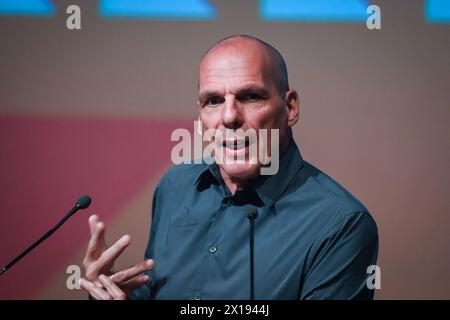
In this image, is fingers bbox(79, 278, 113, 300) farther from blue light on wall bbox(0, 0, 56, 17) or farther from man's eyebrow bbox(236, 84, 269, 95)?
blue light on wall bbox(0, 0, 56, 17)

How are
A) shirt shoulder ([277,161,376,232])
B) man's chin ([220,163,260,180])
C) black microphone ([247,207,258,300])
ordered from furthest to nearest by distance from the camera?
man's chin ([220,163,260,180]) → shirt shoulder ([277,161,376,232]) → black microphone ([247,207,258,300])

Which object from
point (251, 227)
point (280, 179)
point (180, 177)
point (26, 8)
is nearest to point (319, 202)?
point (280, 179)

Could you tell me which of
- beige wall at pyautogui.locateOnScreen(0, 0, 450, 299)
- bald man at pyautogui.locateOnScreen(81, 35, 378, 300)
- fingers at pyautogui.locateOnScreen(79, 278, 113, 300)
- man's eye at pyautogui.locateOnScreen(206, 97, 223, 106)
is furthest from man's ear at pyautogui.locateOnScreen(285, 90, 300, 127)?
fingers at pyautogui.locateOnScreen(79, 278, 113, 300)

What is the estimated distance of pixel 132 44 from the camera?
2.01 m

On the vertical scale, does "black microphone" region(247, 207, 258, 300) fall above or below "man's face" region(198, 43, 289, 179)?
below

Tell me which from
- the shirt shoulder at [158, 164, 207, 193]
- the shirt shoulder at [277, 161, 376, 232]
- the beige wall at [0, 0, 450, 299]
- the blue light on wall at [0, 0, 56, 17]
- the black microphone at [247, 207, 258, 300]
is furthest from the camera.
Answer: the blue light on wall at [0, 0, 56, 17]

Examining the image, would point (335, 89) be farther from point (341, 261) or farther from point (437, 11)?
point (341, 261)

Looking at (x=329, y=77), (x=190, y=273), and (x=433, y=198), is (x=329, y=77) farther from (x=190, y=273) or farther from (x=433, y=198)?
(x=190, y=273)

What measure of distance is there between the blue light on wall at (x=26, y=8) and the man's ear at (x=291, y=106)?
0.99 meters

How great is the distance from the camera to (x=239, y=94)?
4.95 ft

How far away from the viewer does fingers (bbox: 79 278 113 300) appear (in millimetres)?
1338

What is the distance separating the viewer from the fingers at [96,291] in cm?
134

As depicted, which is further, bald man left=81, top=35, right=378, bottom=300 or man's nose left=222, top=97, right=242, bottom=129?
man's nose left=222, top=97, right=242, bottom=129

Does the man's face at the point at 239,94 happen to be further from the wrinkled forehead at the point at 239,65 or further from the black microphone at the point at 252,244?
the black microphone at the point at 252,244
